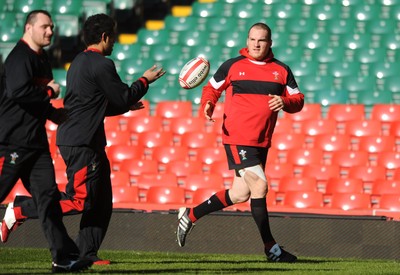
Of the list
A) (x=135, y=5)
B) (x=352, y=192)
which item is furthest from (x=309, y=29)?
(x=352, y=192)

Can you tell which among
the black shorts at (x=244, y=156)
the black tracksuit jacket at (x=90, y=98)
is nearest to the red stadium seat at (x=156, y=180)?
the black shorts at (x=244, y=156)

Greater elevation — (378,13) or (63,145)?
(63,145)

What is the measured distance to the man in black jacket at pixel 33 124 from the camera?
21.1ft

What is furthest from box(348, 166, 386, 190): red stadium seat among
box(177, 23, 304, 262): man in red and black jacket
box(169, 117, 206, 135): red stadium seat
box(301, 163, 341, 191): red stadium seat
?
box(177, 23, 304, 262): man in red and black jacket

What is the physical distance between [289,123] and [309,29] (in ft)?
11.1

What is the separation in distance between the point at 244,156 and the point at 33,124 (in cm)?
225

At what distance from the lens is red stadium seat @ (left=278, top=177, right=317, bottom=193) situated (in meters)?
12.8

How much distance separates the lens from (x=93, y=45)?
7.51 meters

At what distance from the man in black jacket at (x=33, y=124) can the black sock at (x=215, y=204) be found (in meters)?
1.98

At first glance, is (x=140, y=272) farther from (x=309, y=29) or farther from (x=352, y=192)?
(x=309, y=29)

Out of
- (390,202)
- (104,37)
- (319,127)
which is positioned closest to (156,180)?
(319,127)

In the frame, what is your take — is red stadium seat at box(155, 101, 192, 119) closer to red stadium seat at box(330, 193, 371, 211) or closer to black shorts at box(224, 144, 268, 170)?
red stadium seat at box(330, 193, 371, 211)

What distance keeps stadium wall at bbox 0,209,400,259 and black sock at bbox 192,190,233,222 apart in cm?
158

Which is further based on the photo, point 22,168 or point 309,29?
point 309,29
